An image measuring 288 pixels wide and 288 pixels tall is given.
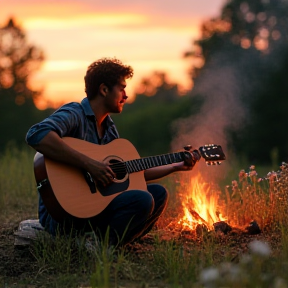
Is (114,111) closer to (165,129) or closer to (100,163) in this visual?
(100,163)

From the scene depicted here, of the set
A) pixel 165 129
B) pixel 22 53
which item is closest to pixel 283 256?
pixel 165 129

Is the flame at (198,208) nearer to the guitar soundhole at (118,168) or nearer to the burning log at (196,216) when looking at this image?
the burning log at (196,216)

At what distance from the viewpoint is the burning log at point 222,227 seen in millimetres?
6462

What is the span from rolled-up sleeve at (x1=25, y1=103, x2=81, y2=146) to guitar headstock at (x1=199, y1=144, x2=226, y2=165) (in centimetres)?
120

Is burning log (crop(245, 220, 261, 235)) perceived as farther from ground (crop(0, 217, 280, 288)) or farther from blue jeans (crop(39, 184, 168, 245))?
blue jeans (crop(39, 184, 168, 245))

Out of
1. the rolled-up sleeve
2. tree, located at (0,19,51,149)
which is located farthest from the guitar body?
tree, located at (0,19,51,149)

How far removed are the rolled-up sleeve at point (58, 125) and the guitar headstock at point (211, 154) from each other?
3.93 feet

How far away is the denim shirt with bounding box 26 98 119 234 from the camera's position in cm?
560

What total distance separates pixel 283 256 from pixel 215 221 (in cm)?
179

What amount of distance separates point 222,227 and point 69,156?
1658mm

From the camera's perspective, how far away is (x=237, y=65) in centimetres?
2434

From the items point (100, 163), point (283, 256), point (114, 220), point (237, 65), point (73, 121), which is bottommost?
point (283, 256)

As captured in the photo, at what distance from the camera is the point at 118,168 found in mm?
5945

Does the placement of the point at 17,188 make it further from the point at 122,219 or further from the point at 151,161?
the point at 122,219
